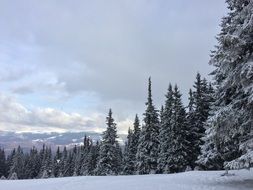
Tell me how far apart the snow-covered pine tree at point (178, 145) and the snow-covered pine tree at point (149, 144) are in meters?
5.67

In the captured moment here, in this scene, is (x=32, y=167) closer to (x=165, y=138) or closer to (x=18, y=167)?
(x=18, y=167)

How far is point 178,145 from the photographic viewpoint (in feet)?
139

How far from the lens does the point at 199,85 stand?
43562 mm

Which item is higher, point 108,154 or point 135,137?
point 135,137

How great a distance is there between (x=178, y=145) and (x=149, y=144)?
7353 millimetres

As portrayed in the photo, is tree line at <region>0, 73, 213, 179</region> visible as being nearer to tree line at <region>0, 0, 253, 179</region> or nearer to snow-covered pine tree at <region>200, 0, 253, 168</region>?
tree line at <region>0, 0, 253, 179</region>

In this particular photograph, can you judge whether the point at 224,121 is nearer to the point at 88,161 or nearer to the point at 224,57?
the point at 224,57

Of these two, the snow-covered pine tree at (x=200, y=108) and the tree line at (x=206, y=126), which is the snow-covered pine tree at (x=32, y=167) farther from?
the snow-covered pine tree at (x=200, y=108)

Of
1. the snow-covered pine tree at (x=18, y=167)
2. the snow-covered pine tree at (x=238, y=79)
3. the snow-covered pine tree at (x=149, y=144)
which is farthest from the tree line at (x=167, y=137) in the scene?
the snow-covered pine tree at (x=18, y=167)

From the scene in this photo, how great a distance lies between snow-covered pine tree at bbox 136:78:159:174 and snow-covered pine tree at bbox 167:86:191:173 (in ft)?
18.6

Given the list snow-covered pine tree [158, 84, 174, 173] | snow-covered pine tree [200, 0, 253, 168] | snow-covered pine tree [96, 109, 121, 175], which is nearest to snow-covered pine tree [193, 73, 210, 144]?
snow-covered pine tree [158, 84, 174, 173]

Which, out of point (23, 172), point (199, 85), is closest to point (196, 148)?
point (199, 85)

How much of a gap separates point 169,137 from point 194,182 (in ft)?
74.4

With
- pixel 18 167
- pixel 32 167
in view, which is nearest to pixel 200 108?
pixel 18 167
